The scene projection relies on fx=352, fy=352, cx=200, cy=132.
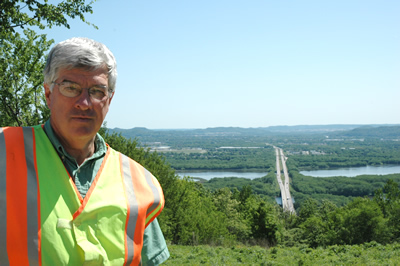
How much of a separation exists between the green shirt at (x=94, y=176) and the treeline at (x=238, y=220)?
17.5 metres

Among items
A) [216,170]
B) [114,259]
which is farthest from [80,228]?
[216,170]

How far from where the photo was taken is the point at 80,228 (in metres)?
1.48

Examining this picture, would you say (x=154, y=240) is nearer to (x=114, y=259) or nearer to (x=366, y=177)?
(x=114, y=259)

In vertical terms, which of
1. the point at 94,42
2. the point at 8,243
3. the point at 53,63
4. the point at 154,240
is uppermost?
the point at 94,42

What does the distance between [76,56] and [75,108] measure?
0.24 m

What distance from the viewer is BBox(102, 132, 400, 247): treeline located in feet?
75.6

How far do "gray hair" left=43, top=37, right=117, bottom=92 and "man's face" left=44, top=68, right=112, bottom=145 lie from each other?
0.02 m

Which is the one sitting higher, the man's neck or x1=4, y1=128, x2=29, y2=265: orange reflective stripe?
the man's neck

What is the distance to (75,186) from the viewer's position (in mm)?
1546

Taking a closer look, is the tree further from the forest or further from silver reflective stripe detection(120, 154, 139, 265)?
silver reflective stripe detection(120, 154, 139, 265)

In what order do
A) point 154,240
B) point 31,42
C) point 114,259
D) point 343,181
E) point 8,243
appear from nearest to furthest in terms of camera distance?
1. point 8,243
2. point 114,259
3. point 154,240
4. point 31,42
5. point 343,181

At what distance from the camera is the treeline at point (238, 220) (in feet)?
75.6

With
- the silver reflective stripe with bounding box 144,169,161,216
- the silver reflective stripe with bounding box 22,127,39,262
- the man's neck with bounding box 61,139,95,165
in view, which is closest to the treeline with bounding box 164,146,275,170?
the silver reflective stripe with bounding box 144,169,161,216

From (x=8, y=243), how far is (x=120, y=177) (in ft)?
1.90
